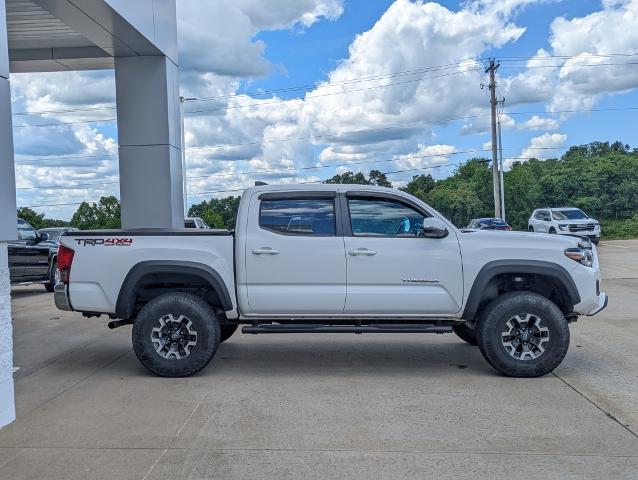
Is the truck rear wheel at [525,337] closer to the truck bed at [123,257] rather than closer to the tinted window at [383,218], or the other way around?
the tinted window at [383,218]

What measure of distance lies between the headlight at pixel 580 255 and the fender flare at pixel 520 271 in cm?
17

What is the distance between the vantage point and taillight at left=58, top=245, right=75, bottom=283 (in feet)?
23.1

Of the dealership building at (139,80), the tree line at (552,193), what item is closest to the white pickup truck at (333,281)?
the dealership building at (139,80)

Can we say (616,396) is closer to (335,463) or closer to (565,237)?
(565,237)

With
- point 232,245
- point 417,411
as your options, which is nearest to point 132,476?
point 417,411

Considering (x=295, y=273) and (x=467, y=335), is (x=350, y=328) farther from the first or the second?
(x=467, y=335)

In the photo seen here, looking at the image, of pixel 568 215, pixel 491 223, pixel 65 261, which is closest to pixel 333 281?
pixel 65 261

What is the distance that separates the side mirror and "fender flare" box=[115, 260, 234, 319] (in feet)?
7.24

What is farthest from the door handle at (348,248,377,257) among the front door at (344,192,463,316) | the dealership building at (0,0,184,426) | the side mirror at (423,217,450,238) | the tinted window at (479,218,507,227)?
the tinted window at (479,218,507,227)

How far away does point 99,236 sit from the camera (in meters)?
7.02

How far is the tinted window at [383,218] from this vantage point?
7105mm

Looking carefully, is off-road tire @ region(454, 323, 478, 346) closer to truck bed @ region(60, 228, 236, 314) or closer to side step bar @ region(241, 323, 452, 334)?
side step bar @ region(241, 323, 452, 334)

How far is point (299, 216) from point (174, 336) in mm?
1864

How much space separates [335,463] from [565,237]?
395 centimetres
